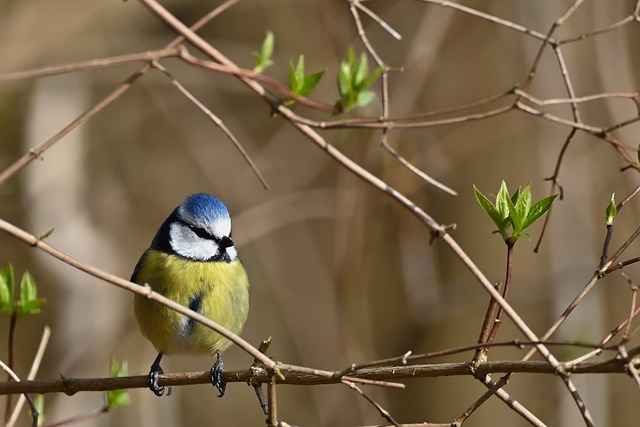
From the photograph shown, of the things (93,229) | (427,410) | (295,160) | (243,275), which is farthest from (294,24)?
(243,275)

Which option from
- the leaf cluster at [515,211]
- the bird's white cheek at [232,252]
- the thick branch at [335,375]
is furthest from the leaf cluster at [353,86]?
the bird's white cheek at [232,252]

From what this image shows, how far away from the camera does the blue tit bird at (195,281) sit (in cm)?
324

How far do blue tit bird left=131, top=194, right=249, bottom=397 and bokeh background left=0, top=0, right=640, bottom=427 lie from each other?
5.20 ft

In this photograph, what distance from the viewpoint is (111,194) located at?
590cm

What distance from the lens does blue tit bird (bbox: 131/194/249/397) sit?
324 centimetres

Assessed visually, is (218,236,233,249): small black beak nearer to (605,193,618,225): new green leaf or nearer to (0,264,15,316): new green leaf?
(0,264,15,316): new green leaf

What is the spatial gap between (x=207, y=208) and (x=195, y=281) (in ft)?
1.03

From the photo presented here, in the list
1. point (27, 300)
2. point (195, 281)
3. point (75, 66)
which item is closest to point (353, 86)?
point (75, 66)

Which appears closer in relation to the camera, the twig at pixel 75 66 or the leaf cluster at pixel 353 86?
the twig at pixel 75 66

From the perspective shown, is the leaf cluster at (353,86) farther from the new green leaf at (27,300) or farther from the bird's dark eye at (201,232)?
the bird's dark eye at (201,232)

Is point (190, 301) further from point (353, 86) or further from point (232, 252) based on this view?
point (353, 86)

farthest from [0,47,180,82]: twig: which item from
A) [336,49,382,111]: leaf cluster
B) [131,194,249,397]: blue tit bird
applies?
[131,194,249,397]: blue tit bird

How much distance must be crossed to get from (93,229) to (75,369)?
2.96ft

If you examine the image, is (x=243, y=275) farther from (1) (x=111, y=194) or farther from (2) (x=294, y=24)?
(2) (x=294, y=24)
